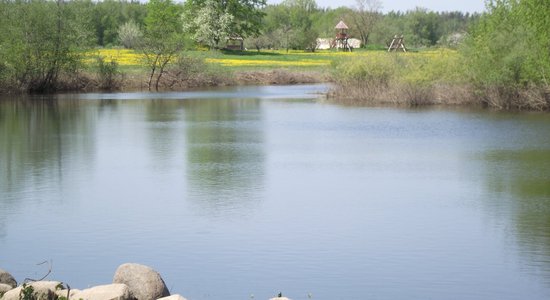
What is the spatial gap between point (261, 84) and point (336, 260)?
4821 cm

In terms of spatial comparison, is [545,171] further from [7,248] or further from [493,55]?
[493,55]

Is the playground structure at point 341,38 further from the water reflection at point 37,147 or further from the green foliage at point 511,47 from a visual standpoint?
the water reflection at point 37,147

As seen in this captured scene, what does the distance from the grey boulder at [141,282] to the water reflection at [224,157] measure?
6158 mm

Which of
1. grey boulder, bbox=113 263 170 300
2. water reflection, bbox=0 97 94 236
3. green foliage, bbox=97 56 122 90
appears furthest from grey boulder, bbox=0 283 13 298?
green foliage, bbox=97 56 122 90


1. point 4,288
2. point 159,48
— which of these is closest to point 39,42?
point 159,48

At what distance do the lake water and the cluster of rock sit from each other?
4.87ft

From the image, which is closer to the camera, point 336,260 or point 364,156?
point 336,260

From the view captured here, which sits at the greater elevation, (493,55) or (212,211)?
(493,55)

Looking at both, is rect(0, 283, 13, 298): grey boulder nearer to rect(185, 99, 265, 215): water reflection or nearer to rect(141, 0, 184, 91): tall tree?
rect(185, 99, 265, 215): water reflection

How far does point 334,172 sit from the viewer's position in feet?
70.5

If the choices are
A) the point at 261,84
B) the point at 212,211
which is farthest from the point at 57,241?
the point at 261,84

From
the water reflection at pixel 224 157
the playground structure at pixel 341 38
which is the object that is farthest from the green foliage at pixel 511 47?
the playground structure at pixel 341 38

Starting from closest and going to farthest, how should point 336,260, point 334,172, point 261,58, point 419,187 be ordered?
point 336,260
point 419,187
point 334,172
point 261,58

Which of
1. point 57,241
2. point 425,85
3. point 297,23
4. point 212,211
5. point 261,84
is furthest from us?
point 297,23
